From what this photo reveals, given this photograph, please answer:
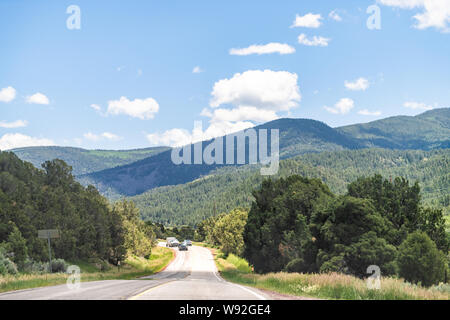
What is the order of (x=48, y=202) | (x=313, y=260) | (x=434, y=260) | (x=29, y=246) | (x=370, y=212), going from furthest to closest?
→ (x=48, y=202)
(x=29, y=246)
(x=313, y=260)
(x=370, y=212)
(x=434, y=260)

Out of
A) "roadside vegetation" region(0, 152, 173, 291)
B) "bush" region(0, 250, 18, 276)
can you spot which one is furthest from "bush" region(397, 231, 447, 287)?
"bush" region(0, 250, 18, 276)

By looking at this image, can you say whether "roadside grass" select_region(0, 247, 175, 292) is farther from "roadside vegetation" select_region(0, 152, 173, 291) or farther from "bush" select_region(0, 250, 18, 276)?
"bush" select_region(0, 250, 18, 276)

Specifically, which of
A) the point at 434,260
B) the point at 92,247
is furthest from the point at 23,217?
the point at 434,260

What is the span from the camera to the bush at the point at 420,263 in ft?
80.5

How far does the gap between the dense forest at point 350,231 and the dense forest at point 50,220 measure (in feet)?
60.9

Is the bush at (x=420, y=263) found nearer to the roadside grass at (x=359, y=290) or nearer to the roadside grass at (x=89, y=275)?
the roadside grass at (x=359, y=290)

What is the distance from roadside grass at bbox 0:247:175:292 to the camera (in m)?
22.1

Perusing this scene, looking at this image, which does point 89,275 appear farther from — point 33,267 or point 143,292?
point 143,292

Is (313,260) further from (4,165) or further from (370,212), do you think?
(4,165)

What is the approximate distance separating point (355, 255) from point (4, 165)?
37.2 meters

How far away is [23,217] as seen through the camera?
38281 mm

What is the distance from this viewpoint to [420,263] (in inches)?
973

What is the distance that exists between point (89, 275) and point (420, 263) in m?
25.9

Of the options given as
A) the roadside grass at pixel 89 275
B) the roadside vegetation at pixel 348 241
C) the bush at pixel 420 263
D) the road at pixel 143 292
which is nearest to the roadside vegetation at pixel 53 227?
the roadside grass at pixel 89 275
